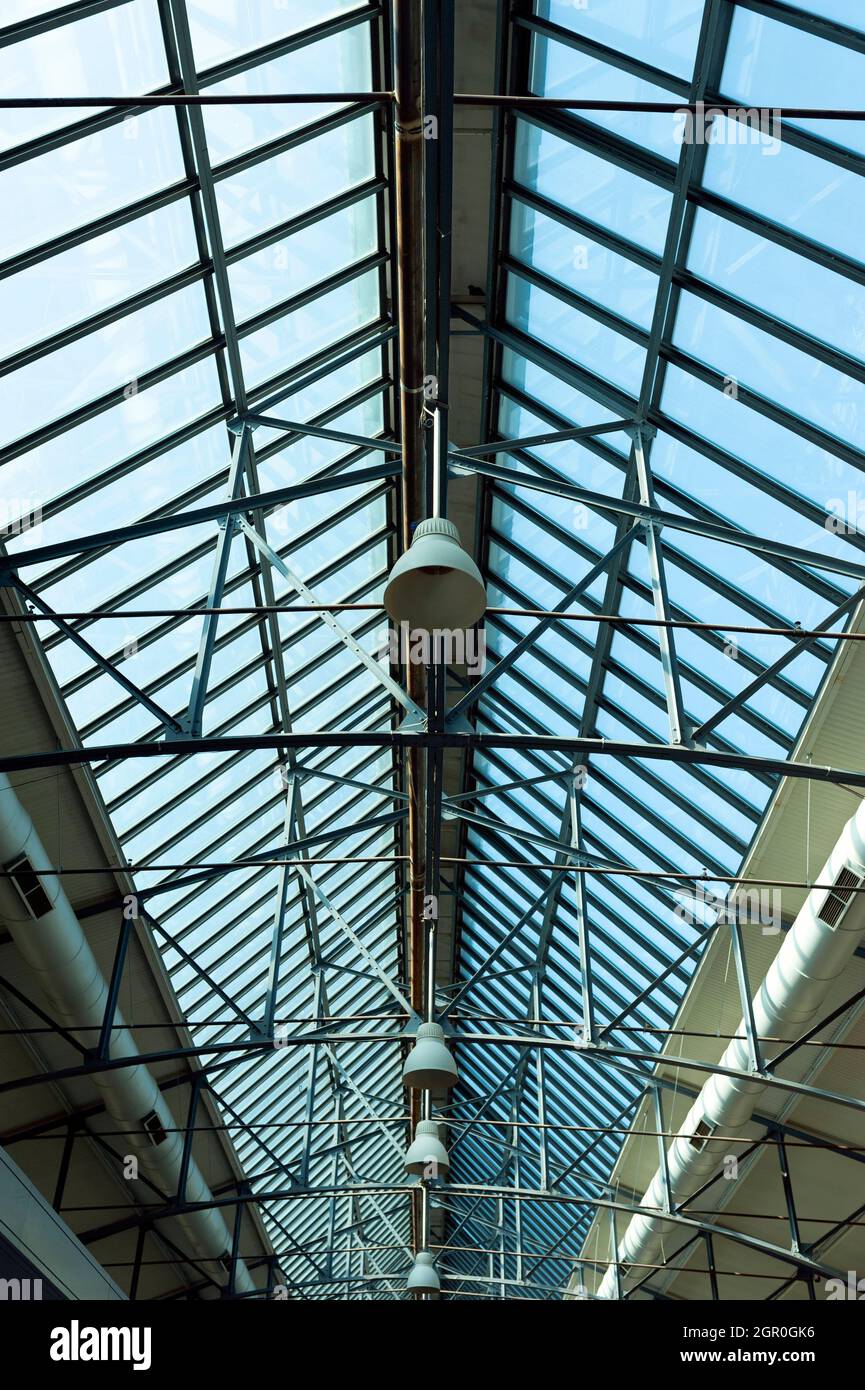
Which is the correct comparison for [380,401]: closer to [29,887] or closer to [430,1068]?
[29,887]

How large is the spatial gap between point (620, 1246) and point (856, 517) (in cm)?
2224

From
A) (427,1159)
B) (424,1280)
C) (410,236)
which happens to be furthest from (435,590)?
(424,1280)

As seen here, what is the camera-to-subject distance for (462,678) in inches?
855

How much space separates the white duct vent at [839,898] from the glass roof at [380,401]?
2301 mm

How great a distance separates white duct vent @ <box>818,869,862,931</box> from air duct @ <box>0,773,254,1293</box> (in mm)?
9957

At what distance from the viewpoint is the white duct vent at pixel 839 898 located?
13898 mm

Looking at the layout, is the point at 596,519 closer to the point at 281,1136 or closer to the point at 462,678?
the point at 462,678

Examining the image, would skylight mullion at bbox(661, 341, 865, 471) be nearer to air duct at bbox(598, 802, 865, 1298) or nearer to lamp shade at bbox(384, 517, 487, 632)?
air duct at bbox(598, 802, 865, 1298)

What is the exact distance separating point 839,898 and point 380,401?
9.28 m

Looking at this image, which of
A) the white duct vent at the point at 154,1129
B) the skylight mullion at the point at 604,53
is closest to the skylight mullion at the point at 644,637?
the skylight mullion at the point at 604,53

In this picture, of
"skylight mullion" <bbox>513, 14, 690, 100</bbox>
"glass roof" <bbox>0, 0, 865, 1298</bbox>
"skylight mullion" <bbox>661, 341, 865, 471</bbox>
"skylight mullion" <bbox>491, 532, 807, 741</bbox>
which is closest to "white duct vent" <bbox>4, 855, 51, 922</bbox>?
"glass roof" <bbox>0, 0, 865, 1298</bbox>

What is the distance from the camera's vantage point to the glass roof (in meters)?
10.5

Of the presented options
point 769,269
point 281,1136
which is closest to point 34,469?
point 769,269

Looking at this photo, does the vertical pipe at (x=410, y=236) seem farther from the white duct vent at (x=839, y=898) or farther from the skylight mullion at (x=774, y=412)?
the white duct vent at (x=839, y=898)
